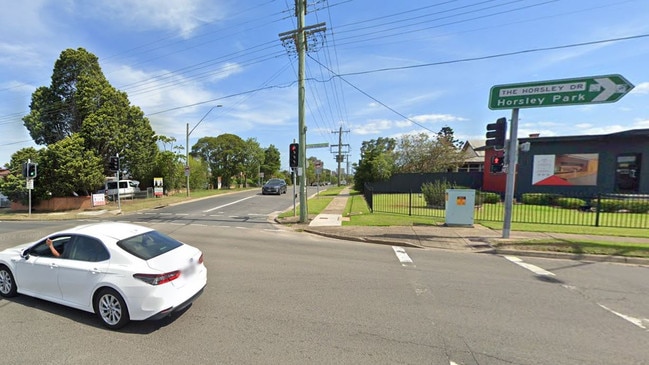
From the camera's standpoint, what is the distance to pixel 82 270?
12.9ft

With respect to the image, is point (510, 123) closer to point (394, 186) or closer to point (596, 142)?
point (596, 142)

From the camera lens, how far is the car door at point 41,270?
13.6 ft

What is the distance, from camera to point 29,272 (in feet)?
14.3

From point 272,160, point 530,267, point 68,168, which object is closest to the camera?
point 530,267

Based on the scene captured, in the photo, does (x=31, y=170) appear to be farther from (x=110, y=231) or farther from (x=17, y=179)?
(x=110, y=231)

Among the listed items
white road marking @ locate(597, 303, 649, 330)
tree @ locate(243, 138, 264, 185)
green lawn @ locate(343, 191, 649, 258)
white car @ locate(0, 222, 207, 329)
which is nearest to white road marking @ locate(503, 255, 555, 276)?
green lawn @ locate(343, 191, 649, 258)

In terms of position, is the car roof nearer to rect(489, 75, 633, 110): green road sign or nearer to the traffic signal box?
rect(489, 75, 633, 110): green road sign

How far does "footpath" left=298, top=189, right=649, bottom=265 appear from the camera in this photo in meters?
8.38

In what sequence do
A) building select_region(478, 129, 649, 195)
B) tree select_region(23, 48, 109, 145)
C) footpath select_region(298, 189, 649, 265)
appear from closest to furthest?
footpath select_region(298, 189, 649, 265), building select_region(478, 129, 649, 195), tree select_region(23, 48, 109, 145)

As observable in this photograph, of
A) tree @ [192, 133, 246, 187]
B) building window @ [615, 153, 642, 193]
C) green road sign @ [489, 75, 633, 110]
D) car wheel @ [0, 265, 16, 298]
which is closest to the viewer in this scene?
car wheel @ [0, 265, 16, 298]

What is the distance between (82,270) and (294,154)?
35.8 ft

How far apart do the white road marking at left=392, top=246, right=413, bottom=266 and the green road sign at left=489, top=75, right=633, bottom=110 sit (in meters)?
5.94

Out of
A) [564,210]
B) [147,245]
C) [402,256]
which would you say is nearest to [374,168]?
[564,210]

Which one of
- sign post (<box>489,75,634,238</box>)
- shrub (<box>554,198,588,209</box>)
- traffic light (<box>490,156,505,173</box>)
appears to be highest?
sign post (<box>489,75,634,238</box>)
